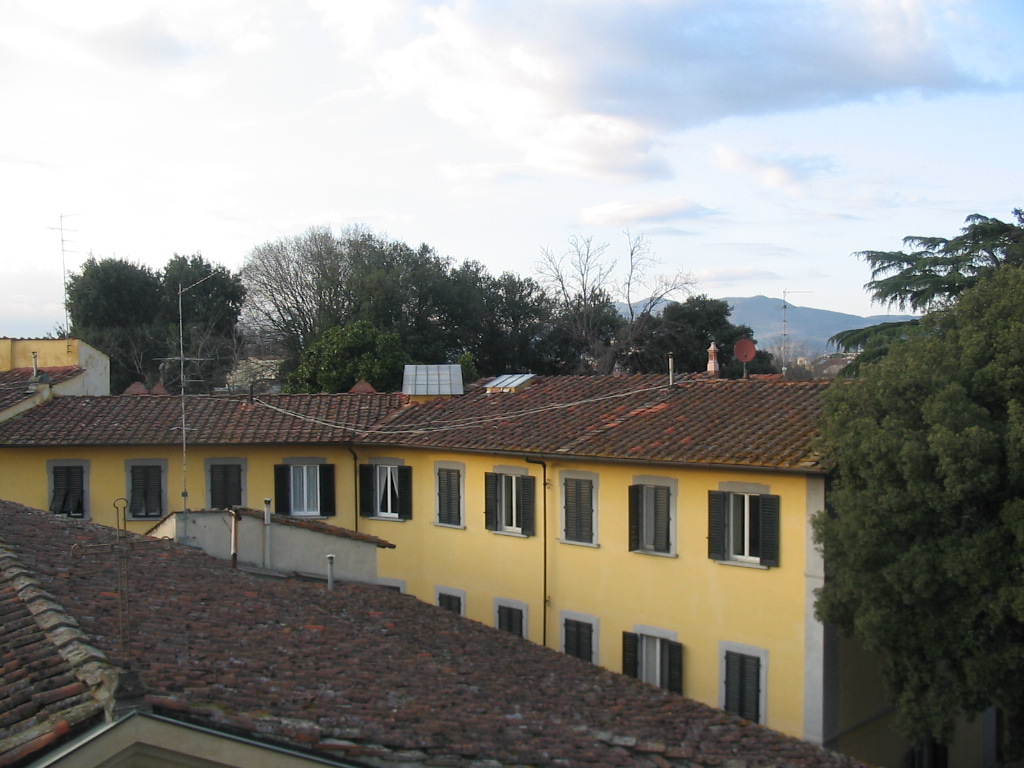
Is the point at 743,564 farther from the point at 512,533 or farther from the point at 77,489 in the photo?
the point at 77,489

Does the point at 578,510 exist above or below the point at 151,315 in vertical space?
below

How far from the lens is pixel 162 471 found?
74.9ft

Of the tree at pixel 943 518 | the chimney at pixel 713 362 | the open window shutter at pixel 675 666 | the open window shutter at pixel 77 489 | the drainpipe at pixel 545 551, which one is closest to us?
the tree at pixel 943 518

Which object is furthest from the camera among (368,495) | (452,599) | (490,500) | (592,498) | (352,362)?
(352,362)

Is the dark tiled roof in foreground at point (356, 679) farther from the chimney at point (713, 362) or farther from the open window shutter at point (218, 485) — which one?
the chimney at point (713, 362)

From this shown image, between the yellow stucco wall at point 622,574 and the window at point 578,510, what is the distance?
186 millimetres

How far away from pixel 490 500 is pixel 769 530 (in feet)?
22.0

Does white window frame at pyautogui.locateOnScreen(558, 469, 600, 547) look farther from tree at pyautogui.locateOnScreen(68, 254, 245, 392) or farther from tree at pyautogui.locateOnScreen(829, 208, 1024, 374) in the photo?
tree at pyautogui.locateOnScreen(68, 254, 245, 392)

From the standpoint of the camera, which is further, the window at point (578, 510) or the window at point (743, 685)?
the window at point (578, 510)

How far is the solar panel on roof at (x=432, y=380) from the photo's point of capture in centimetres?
2519

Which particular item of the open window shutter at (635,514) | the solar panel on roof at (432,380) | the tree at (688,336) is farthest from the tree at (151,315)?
the open window shutter at (635,514)

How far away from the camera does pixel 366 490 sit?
23.2 m

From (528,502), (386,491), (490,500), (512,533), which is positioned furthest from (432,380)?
(528,502)

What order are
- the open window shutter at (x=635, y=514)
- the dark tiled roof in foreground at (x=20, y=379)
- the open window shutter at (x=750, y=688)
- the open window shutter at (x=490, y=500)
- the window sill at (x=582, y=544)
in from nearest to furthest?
the open window shutter at (x=750, y=688), the open window shutter at (x=635, y=514), the window sill at (x=582, y=544), the open window shutter at (x=490, y=500), the dark tiled roof in foreground at (x=20, y=379)
